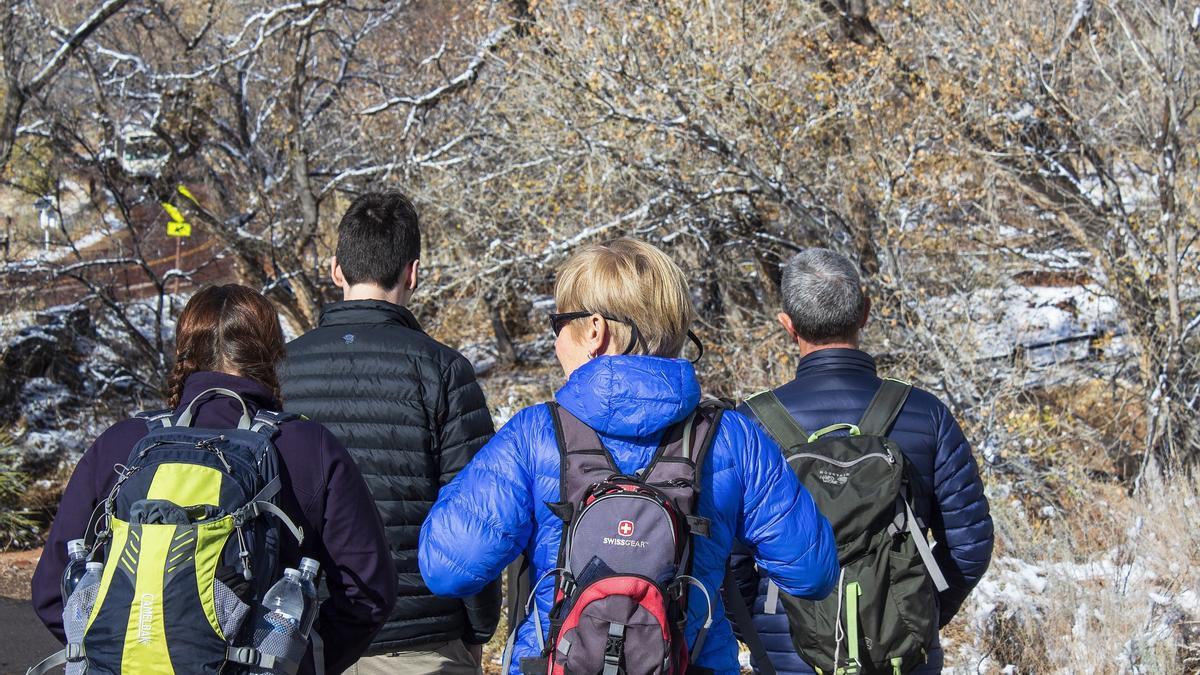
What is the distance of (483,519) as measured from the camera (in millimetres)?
1874

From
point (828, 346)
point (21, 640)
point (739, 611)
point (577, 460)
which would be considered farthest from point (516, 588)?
point (21, 640)

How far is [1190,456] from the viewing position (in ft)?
23.4

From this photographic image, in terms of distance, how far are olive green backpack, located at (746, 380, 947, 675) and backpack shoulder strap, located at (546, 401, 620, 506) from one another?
A: 2.76 ft

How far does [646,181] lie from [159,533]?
7.11 m

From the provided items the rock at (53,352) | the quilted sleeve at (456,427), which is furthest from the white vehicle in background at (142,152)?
the quilted sleeve at (456,427)

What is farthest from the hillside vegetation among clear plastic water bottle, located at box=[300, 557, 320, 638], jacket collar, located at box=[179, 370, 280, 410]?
jacket collar, located at box=[179, 370, 280, 410]

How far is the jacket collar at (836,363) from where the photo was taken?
2.72 meters

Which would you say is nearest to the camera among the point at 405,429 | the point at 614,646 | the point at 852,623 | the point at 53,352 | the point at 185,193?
the point at 614,646

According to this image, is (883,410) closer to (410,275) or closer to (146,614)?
(410,275)

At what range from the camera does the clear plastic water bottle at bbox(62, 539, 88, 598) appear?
1860 mm

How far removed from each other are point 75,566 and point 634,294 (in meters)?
1.10

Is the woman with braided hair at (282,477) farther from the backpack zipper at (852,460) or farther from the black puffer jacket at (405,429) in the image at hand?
the backpack zipper at (852,460)

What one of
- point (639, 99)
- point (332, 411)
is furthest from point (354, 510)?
point (639, 99)

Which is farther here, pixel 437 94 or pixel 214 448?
pixel 437 94
